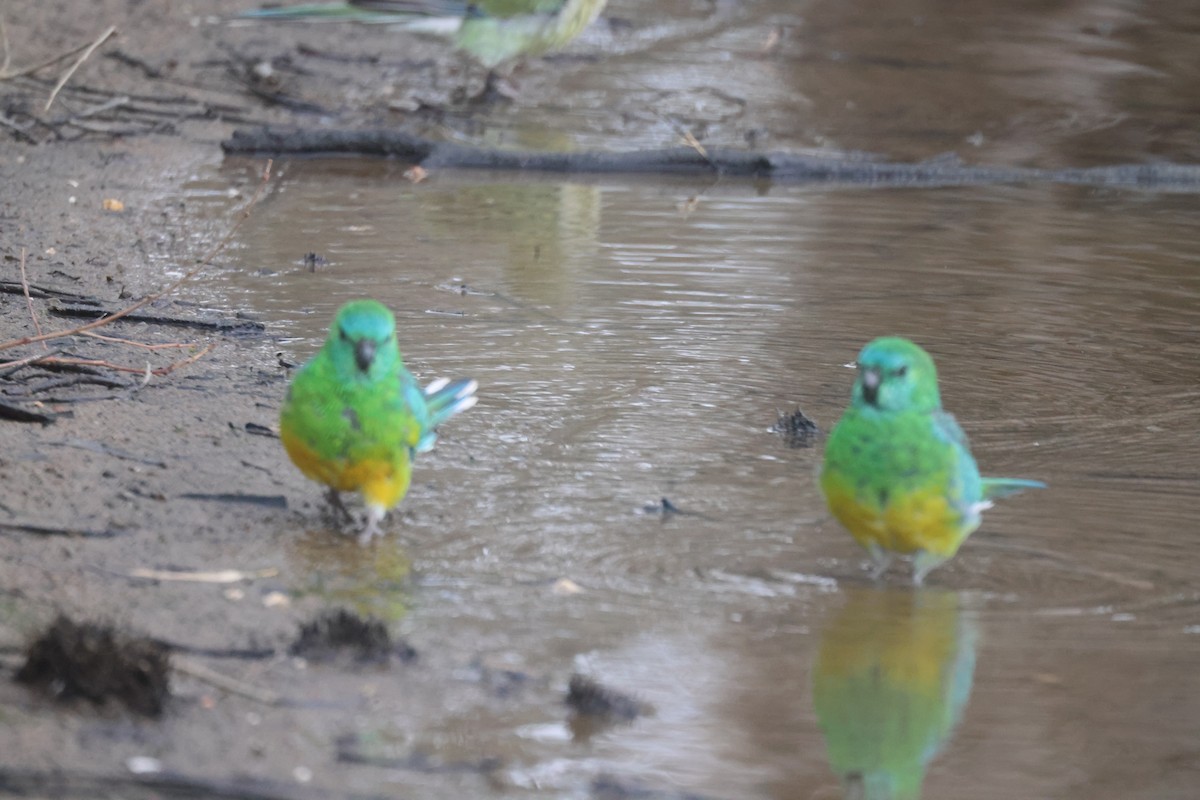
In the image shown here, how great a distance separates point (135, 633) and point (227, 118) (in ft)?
22.1

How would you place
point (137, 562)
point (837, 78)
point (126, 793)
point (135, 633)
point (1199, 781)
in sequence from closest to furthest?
1. point (126, 793)
2. point (1199, 781)
3. point (135, 633)
4. point (137, 562)
5. point (837, 78)

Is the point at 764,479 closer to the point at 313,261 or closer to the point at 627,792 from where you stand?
the point at 627,792

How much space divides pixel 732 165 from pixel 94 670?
20.3 ft

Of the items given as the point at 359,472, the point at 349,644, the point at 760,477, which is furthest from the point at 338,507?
the point at 760,477

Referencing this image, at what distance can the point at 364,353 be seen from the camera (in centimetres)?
362

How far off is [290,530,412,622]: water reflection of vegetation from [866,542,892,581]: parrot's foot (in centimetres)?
111

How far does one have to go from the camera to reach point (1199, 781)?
2898 millimetres

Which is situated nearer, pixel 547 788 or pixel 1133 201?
pixel 547 788

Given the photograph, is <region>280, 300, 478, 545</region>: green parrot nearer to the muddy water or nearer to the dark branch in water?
the muddy water

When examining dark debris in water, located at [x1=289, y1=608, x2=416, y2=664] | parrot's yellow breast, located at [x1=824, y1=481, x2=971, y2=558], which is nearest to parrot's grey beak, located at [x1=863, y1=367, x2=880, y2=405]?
parrot's yellow breast, located at [x1=824, y1=481, x2=971, y2=558]

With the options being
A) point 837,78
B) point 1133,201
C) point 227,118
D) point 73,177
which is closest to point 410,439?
point 73,177

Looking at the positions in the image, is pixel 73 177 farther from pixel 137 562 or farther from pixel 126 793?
pixel 126 793

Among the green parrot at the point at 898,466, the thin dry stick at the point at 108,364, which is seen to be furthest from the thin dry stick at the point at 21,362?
the green parrot at the point at 898,466

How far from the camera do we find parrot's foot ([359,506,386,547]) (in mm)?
3752
